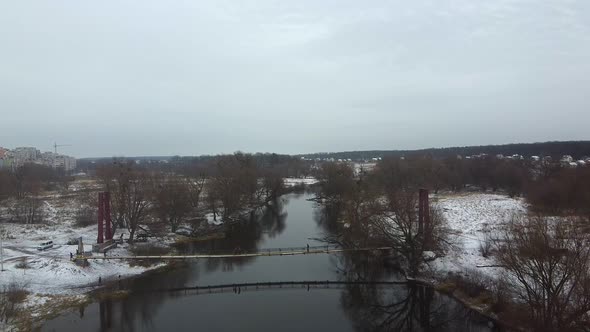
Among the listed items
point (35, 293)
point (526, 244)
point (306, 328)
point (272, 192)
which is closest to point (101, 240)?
point (35, 293)

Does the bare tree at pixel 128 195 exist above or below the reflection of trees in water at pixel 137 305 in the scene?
above

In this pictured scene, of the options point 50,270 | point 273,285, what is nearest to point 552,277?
point 273,285

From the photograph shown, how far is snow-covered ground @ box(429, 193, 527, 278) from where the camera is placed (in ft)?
96.1

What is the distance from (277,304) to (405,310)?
24.9 feet

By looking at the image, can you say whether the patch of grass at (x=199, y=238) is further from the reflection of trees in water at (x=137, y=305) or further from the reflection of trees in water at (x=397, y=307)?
the reflection of trees in water at (x=397, y=307)

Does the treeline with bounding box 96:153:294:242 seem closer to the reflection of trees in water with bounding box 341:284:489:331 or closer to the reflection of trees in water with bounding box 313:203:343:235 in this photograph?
the reflection of trees in water with bounding box 313:203:343:235

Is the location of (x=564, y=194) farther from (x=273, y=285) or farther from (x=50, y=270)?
(x=50, y=270)

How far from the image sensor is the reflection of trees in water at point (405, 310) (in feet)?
72.1

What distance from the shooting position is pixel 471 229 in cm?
4050

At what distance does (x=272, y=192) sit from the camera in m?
80.3

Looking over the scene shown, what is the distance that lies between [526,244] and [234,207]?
4219 cm

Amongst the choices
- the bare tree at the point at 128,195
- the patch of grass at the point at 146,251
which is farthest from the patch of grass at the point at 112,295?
the bare tree at the point at 128,195

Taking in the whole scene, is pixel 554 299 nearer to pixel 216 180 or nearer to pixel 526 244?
pixel 526 244

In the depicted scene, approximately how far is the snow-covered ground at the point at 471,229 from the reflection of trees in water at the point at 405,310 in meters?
3.68
